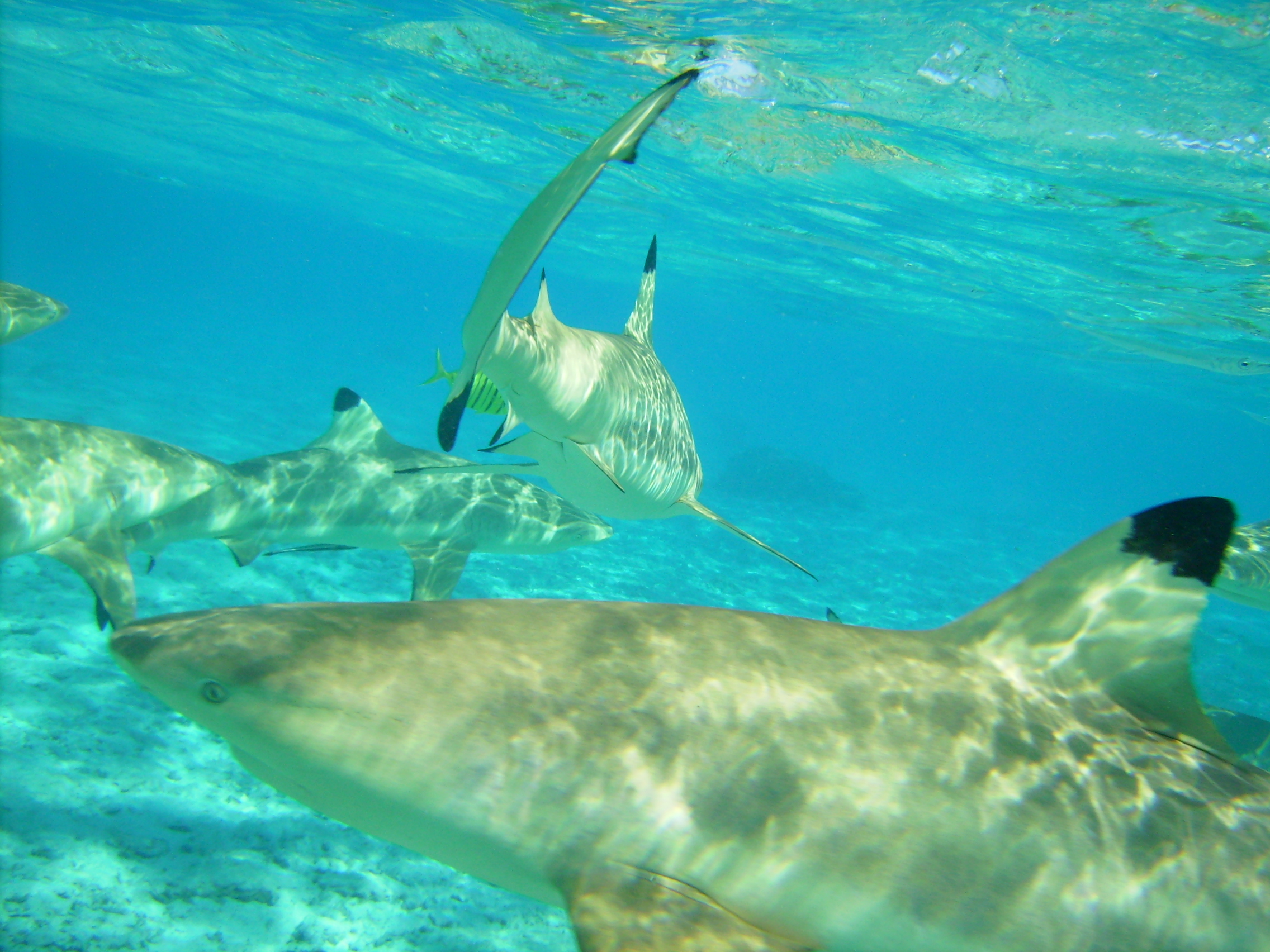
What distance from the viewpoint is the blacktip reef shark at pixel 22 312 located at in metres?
7.20

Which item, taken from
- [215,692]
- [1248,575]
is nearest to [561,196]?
[215,692]

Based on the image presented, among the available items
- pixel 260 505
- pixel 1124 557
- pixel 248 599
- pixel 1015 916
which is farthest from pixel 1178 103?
pixel 248 599

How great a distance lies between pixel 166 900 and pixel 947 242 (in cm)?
2461

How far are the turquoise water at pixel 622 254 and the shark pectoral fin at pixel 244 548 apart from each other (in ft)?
4.64

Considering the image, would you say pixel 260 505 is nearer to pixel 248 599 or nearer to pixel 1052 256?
pixel 248 599

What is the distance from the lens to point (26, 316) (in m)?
7.33

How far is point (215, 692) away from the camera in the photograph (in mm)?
2217

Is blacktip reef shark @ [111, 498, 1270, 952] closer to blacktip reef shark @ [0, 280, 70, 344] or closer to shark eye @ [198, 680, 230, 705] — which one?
shark eye @ [198, 680, 230, 705]

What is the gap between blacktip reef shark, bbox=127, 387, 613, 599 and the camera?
22.7 feet

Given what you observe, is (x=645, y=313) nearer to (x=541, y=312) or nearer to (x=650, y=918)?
(x=541, y=312)

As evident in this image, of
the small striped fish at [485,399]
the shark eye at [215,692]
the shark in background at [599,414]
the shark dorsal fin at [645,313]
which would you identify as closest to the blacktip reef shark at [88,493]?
the shark in background at [599,414]

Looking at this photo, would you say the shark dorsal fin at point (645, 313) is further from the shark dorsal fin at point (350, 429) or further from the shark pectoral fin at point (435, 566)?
the shark dorsal fin at point (350, 429)

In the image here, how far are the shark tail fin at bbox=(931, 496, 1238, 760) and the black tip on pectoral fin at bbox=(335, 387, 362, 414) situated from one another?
698cm

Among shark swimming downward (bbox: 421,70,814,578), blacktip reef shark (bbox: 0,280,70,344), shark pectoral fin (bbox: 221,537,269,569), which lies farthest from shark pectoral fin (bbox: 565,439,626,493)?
blacktip reef shark (bbox: 0,280,70,344)
